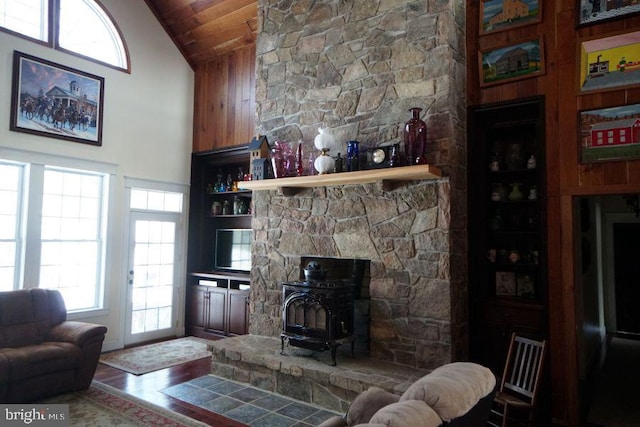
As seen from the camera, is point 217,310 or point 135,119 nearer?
point 135,119

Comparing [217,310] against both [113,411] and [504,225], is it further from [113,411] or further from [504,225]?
[504,225]

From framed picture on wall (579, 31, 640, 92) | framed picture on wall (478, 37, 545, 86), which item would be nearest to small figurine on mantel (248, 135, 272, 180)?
framed picture on wall (478, 37, 545, 86)

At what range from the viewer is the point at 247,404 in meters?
3.87

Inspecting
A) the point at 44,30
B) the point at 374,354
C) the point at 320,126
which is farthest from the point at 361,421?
the point at 44,30

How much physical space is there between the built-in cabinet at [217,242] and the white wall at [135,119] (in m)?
0.42

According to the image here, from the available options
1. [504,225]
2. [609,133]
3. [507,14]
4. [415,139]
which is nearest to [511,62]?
[507,14]

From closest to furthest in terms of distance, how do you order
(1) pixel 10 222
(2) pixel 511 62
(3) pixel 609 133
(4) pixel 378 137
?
(3) pixel 609 133, (2) pixel 511 62, (4) pixel 378 137, (1) pixel 10 222

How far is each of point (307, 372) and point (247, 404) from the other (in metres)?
0.62

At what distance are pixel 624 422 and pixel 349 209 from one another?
3.07 meters

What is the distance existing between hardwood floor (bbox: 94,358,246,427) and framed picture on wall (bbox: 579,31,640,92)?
13.6 feet

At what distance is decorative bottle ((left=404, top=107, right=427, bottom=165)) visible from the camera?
12.6 feet

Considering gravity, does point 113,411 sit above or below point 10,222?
below

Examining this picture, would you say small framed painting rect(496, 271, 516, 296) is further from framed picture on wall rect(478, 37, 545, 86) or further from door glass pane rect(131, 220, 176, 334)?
door glass pane rect(131, 220, 176, 334)

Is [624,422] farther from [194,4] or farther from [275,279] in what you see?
[194,4]
